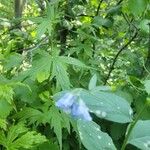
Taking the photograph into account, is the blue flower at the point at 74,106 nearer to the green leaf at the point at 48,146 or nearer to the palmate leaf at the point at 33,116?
the palmate leaf at the point at 33,116

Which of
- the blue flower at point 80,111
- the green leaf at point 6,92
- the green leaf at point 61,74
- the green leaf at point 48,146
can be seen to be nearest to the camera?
the blue flower at point 80,111

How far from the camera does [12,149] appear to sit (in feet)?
6.14

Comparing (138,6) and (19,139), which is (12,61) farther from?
(138,6)

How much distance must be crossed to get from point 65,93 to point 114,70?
205 cm

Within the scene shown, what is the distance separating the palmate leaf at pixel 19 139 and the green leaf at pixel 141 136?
101 cm

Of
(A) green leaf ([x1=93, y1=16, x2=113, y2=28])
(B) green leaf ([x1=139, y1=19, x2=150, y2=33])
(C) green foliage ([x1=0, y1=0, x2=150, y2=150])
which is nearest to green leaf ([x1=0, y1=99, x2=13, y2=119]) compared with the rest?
(C) green foliage ([x1=0, y1=0, x2=150, y2=150])

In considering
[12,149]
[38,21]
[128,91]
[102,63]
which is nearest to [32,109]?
[12,149]

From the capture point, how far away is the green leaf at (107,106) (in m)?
0.84

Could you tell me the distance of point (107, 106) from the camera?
2.80ft

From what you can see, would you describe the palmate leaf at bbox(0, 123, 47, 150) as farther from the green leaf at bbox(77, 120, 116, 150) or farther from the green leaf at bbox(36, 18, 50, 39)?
the green leaf at bbox(77, 120, 116, 150)

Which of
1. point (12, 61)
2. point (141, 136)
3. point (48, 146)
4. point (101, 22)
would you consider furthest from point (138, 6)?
point (141, 136)

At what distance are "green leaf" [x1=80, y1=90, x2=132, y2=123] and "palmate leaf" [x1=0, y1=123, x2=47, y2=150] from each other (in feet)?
3.40

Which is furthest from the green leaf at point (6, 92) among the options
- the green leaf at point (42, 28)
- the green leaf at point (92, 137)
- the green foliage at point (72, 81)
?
the green leaf at point (92, 137)

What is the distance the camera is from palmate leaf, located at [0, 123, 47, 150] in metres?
1.88
